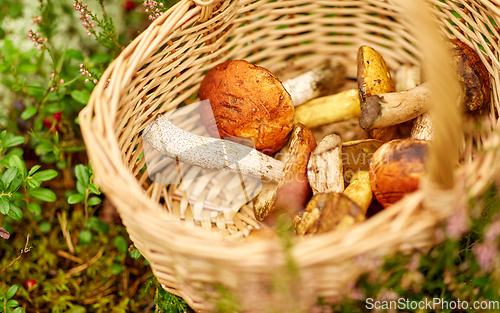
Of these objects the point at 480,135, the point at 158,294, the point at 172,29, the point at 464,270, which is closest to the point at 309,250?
the point at 464,270

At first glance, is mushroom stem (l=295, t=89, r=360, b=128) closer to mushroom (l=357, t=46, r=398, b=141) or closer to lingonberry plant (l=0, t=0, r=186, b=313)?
mushroom (l=357, t=46, r=398, b=141)

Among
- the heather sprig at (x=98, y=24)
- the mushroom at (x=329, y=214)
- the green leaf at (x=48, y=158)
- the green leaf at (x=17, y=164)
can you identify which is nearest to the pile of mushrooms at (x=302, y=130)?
the mushroom at (x=329, y=214)

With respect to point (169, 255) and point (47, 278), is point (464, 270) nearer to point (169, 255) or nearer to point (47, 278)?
point (169, 255)

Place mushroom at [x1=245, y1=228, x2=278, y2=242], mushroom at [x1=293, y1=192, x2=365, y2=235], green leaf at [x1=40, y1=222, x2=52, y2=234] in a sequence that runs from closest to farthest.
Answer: mushroom at [x1=293, y1=192, x2=365, y2=235], mushroom at [x1=245, y1=228, x2=278, y2=242], green leaf at [x1=40, y1=222, x2=52, y2=234]

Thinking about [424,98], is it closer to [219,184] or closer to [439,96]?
[439,96]

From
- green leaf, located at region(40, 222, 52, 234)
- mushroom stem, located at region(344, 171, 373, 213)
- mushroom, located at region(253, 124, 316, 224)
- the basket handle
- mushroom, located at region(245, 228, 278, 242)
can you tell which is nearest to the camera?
the basket handle

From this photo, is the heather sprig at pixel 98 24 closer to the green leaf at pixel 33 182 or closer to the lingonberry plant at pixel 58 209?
the lingonberry plant at pixel 58 209

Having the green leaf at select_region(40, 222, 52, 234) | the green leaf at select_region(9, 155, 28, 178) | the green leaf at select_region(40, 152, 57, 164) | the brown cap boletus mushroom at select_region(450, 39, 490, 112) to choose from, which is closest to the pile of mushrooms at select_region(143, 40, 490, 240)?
the brown cap boletus mushroom at select_region(450, 39, 490, 112)
